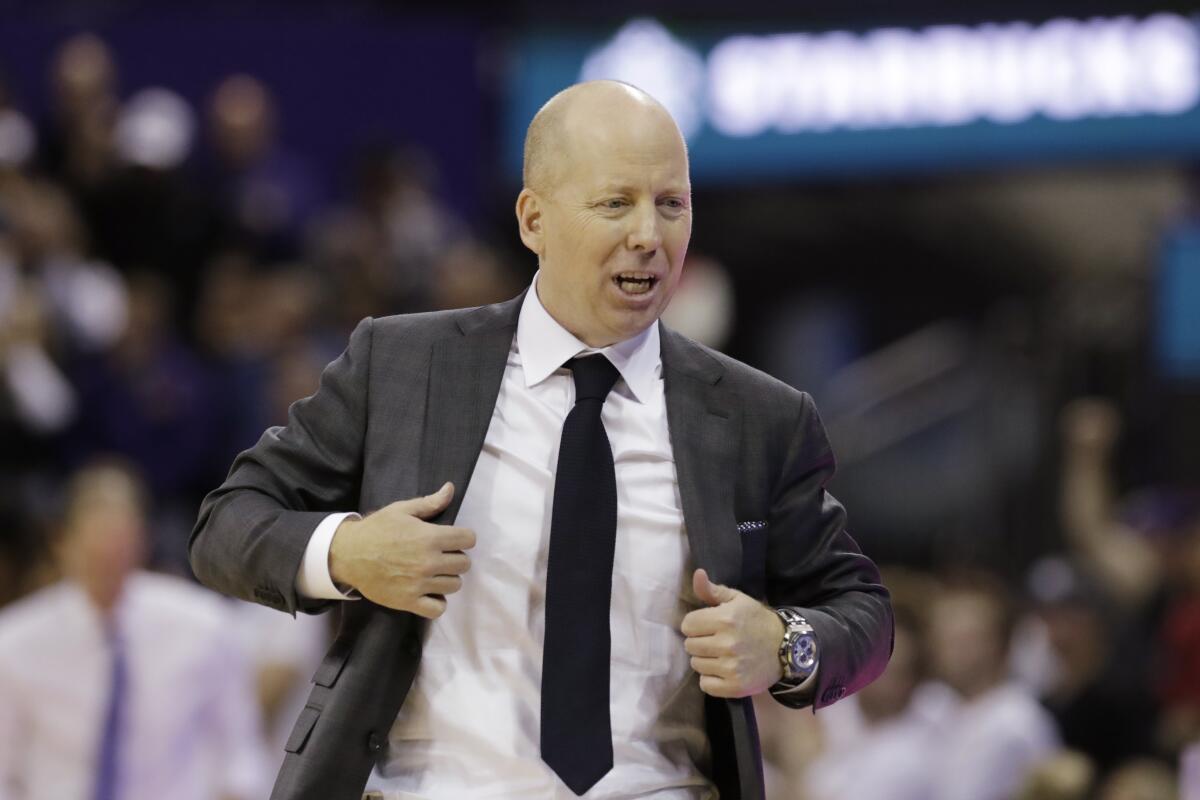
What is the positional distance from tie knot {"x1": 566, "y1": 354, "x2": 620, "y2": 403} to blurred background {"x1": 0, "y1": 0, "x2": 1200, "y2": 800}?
3.46 meters

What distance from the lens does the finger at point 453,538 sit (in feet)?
9.47

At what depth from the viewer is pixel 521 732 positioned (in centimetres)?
306

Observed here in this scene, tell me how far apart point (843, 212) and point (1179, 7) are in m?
2.69

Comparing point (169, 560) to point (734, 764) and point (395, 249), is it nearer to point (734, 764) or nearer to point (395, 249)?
point (395, 249)

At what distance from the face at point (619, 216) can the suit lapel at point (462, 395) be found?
16cm

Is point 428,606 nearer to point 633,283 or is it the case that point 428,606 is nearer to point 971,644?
→ point 633,283

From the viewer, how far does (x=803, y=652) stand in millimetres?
3080


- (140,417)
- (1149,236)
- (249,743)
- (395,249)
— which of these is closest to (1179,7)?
(1149,236)

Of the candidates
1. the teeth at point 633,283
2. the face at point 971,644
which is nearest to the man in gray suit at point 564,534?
the teeth at point 633,283

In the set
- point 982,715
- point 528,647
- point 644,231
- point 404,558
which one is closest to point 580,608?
point 528,647

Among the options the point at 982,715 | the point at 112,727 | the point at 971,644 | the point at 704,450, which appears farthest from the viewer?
the point at 971,644

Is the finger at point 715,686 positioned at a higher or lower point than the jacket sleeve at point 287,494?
lower

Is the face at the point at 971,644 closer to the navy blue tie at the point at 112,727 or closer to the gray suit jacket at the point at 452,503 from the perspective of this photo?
the navy blue tie at the point at 112,727

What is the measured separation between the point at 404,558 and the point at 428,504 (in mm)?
112
